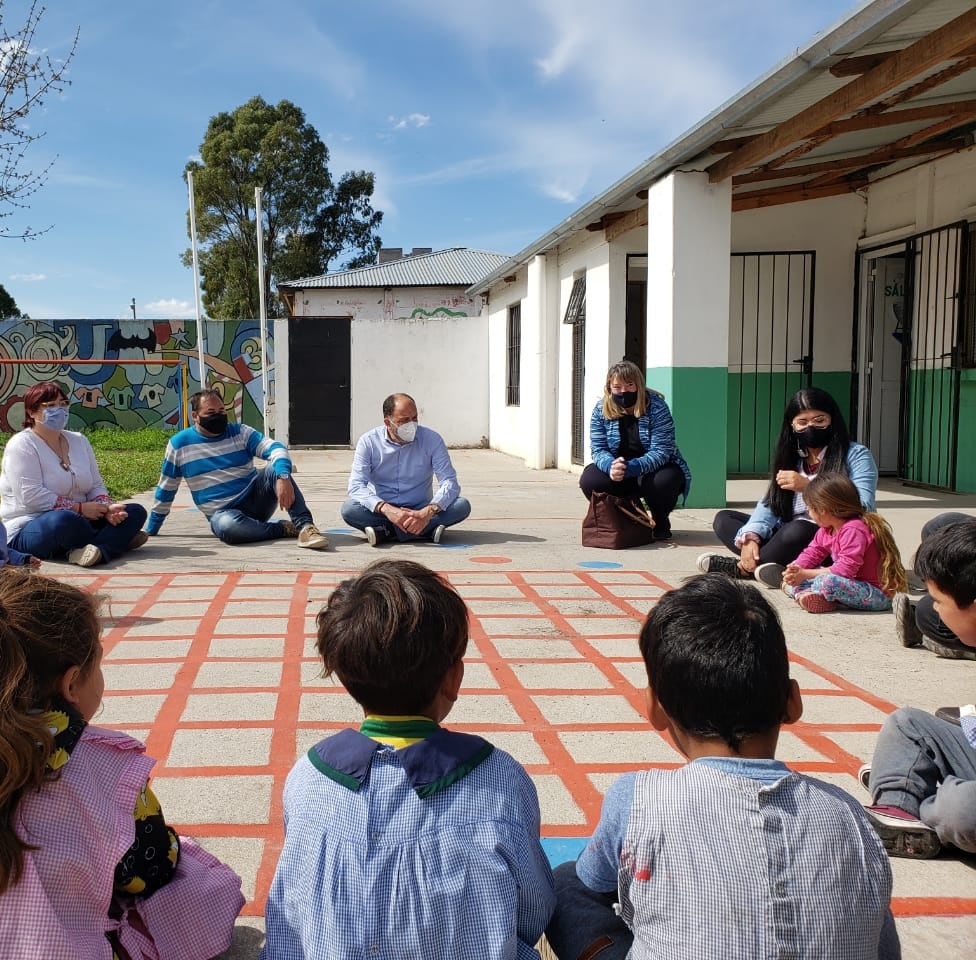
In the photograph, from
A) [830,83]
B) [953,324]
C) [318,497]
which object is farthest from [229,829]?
[953,324]

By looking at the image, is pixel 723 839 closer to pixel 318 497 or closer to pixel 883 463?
pixel 318 497

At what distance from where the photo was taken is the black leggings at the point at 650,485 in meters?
7.12

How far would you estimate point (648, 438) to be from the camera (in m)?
7.18

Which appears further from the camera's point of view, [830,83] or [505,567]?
[830,83]

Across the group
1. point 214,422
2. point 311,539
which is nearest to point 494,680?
point 311,539

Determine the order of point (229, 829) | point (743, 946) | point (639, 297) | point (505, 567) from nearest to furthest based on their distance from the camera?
1. point (743, 946)
2. point (229, 829)
3. point (505, 567)
4. point (639, 297)

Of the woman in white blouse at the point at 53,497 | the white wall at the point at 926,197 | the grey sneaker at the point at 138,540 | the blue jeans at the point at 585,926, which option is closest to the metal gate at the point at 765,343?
the white wall at the point at 926,197

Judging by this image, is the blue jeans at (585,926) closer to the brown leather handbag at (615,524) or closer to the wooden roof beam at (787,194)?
the brown leather handbag at (615,524)

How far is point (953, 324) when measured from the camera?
969cm

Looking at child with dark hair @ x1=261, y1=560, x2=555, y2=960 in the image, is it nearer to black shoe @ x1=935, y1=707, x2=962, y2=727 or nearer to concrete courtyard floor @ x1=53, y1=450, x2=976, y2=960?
concrete courtyard floor @ x1=53, y1=450, x2=976, y2=960

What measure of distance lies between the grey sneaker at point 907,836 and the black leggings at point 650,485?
4.71m

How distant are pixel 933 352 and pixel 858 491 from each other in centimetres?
573

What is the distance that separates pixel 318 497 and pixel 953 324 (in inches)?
261

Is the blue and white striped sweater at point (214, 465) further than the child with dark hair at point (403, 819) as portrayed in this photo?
Yes
